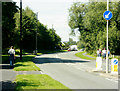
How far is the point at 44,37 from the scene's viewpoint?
262 feet

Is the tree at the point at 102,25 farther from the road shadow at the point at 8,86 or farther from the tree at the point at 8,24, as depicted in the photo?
the road shadow at the point at 8,86

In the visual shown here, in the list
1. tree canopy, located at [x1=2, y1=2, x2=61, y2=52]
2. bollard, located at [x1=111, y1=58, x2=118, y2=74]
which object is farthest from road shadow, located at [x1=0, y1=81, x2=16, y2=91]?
tree canopy, located at [x1=2, y1=2, x2=61, y2=52]

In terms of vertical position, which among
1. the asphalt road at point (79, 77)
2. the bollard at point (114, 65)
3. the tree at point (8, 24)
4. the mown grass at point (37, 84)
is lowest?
the asphalt road at point (79, 77)

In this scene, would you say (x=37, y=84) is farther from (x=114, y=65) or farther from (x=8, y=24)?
(x=8, y=24)

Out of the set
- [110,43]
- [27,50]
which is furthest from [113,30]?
[27,50]

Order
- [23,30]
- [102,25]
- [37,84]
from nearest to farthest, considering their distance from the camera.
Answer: [37,84]
[102,25]
[23,30]


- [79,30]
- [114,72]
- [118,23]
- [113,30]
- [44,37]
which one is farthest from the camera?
[44,37]

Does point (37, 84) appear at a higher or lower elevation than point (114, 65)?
lower

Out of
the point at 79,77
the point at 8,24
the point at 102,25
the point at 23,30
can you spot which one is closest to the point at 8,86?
the point at 79,77

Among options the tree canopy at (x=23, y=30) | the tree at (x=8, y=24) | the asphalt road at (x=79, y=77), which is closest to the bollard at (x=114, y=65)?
the asphalt road at (x=79, y=77)

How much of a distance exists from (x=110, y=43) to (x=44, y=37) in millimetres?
44322

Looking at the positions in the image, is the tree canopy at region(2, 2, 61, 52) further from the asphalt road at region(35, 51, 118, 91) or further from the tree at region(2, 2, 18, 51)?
the asphalt road at region(35, 51, 118, 91)

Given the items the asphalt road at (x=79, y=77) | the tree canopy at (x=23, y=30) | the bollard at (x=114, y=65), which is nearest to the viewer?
the asphalt road at (x=79, y=77)

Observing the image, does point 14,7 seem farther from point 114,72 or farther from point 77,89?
point 77,89
